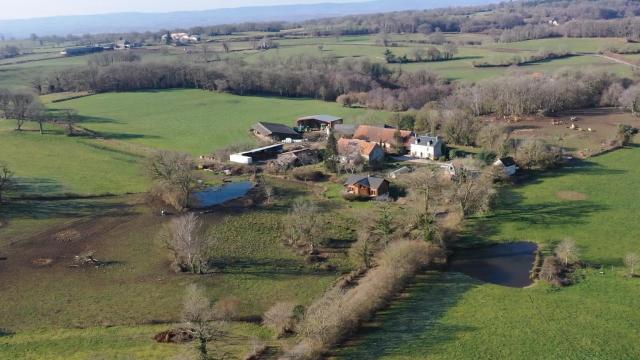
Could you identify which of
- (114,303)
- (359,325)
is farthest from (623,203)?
(114,303)

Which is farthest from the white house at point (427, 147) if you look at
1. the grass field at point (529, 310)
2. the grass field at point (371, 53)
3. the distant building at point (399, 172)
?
the grass field at point (371, 53)

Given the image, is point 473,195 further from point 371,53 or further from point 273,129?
point 371,53

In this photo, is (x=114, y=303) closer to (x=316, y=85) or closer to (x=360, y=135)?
(x=360, y=135)

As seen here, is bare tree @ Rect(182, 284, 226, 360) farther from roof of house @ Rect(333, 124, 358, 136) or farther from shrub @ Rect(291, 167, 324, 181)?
roof of house @ Rect(333, 124, 358, 136)

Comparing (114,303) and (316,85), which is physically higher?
(316,85)

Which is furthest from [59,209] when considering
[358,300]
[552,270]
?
[552,270]

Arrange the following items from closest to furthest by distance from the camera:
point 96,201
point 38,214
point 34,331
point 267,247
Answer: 1. point 34,331
2. point 267,247
3. point 38,214
4. point 96,201
